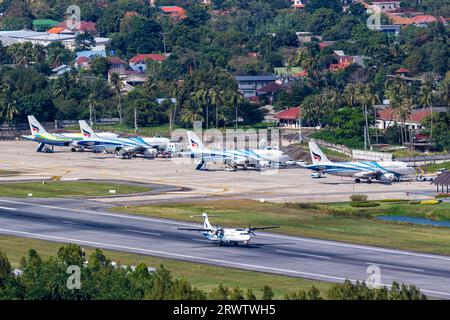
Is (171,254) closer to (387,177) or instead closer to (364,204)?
(364,204)

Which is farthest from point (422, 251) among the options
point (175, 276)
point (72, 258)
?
point (72, 258)

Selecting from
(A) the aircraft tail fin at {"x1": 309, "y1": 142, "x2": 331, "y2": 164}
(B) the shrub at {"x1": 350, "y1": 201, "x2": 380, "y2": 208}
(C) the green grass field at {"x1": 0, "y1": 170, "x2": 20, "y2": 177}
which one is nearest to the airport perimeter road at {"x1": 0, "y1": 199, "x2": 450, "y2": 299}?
(B) the shrub at {"x1": 350, "y1": 201, "x2": 380, "y2": 208}

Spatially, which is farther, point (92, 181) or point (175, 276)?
point (92, 181)

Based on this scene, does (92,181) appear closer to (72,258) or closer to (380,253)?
(380,253)

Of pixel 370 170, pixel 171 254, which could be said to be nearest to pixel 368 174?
pixel 370 170

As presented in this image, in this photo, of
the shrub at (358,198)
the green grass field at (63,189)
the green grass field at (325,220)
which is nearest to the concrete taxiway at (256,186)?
the shrub at (358,198)

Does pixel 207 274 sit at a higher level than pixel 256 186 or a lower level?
higher
